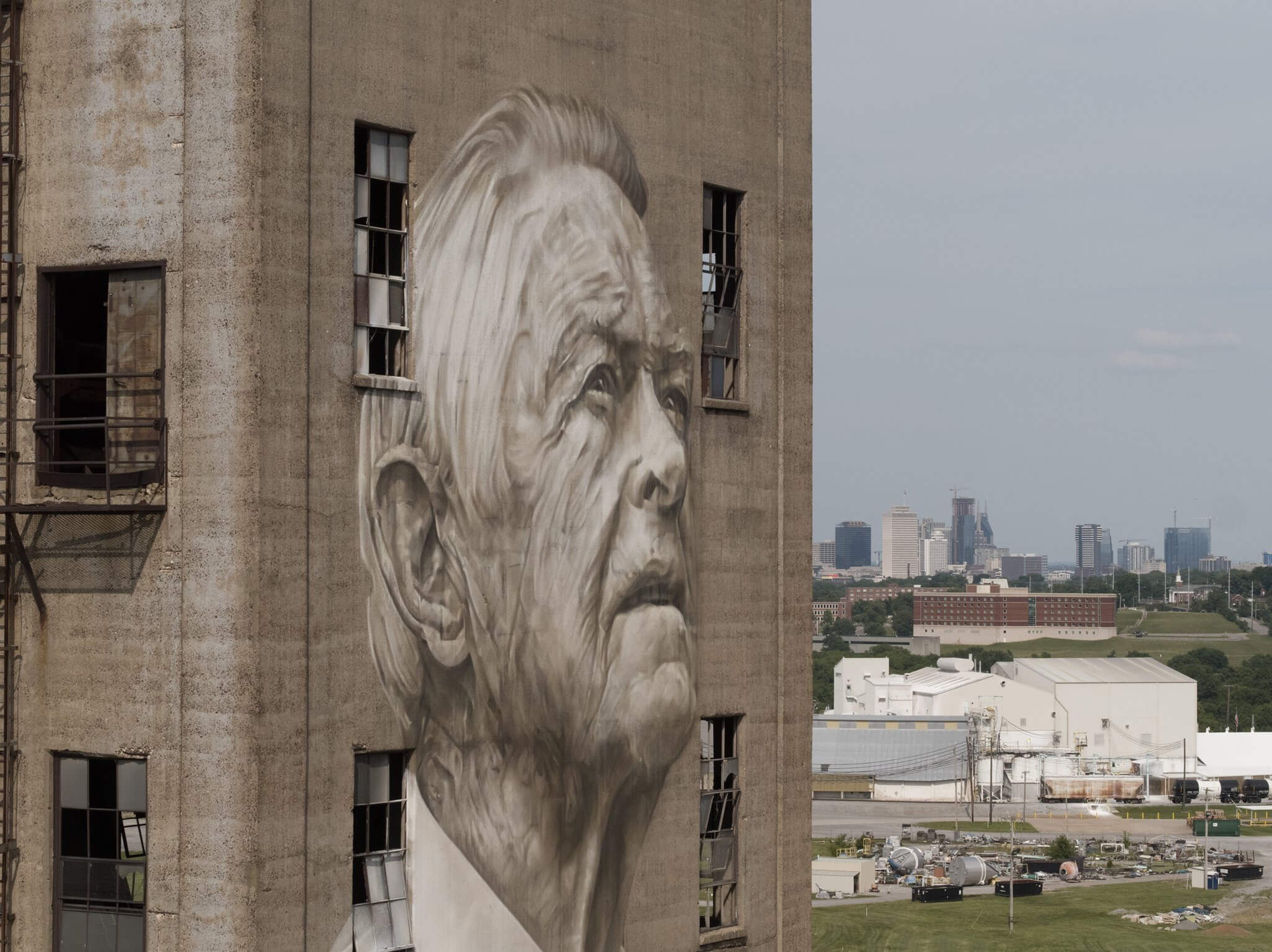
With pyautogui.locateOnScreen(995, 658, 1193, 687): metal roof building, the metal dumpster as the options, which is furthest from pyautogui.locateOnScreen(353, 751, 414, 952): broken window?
pyautogui.locateOnScreen(995, 658, 1193, 687): metal roof building

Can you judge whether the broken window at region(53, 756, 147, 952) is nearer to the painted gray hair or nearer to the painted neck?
the painted gray hair

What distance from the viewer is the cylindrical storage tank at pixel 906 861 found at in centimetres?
12925

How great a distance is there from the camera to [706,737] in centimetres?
2323

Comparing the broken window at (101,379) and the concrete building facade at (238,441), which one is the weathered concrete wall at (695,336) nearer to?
the concrete building facade at (238,441)

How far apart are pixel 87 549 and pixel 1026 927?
96.8 m

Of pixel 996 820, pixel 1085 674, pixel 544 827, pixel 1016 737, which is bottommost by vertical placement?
pixel 996 820

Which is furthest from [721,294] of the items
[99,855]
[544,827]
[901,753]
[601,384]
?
[901,753]

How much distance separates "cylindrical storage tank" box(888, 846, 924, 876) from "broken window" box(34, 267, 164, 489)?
384ft

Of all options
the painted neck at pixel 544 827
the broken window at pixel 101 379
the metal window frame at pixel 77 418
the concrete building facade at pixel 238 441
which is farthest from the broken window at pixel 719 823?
the broken window at pixel 101 379

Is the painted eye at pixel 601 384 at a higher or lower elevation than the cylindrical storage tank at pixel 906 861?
higher

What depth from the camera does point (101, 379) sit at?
18375 millimetres

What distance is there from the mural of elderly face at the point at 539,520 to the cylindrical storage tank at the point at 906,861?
11150 centimetres

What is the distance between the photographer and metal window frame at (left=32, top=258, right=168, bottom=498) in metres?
17.6

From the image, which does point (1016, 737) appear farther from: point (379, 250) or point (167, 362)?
point (167, 362)
